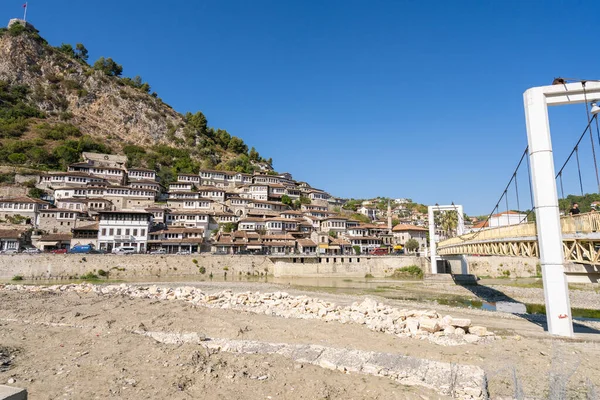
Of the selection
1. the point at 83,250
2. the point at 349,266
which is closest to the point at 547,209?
the point at 349,266

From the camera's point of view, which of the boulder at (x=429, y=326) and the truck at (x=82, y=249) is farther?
the truck at (x=82, y=249)

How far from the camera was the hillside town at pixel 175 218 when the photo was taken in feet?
162

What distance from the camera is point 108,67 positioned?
415 ft

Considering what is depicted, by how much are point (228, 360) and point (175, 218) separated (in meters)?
54.6

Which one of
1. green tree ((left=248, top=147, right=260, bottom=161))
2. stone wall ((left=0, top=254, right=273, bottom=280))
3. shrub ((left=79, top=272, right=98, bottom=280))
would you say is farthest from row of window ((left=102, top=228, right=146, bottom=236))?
green tree ((left=248, top=147, right=260, bottom=161))

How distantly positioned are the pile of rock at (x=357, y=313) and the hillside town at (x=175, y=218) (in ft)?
81.4

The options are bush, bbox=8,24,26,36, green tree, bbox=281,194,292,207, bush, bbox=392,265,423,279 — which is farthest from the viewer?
bush, bbox=8,24,26,36

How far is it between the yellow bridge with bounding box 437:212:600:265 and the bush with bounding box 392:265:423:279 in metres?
20.7

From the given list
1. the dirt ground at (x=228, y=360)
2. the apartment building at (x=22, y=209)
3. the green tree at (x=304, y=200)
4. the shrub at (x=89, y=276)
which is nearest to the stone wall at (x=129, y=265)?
the shrub at (x=89, y=276)

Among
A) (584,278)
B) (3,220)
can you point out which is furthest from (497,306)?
(3,220)

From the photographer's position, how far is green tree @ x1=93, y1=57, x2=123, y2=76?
406 feet

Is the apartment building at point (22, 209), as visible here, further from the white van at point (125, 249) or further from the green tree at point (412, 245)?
the green tree at point (412, 245)

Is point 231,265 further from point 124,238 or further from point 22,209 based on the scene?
point 22,209

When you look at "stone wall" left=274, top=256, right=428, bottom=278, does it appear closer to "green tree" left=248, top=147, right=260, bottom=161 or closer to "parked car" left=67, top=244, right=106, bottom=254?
"parked car" left=67, top=244, right=106, bottom=254
